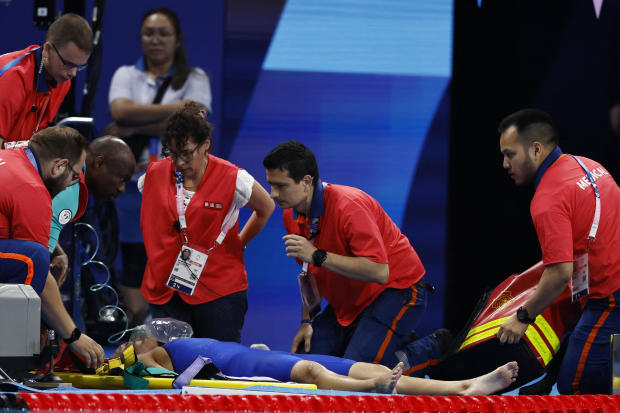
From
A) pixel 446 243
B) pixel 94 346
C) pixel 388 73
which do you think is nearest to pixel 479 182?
pixel 446 243

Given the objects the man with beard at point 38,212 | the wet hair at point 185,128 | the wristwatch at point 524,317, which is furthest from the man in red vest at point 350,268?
the man with beard at point 38,212

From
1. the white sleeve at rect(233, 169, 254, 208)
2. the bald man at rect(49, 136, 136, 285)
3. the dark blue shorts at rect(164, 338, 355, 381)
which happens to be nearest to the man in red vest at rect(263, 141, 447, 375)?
the white sleeve at rect(233, 169, 254, 208)

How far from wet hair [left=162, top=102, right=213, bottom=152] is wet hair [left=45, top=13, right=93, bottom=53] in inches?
22.0

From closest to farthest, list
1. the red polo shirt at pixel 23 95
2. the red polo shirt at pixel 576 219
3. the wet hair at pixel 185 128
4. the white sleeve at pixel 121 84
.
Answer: the red polo shirt at pixel 576 219
the red polo shirt at pixel 23 95
the wet hair at pixel 185 128
the white sleeve at pixel 121 84

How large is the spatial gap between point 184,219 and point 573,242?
189 cm

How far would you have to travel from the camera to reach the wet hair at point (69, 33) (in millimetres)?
4293

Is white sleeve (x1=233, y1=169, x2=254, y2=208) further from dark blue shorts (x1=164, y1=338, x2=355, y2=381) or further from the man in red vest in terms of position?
dark blue shorts (x1=164, y1=338, x2=355, y2=381)

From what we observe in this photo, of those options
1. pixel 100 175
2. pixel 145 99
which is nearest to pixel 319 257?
pixel 100 175

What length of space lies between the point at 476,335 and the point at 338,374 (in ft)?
3.21

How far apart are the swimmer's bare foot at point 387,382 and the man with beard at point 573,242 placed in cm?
84

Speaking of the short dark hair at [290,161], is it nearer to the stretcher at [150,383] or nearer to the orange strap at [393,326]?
the orange strap at [393,326]

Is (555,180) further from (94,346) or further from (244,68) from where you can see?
(244,68)

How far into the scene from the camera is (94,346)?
12.5ft

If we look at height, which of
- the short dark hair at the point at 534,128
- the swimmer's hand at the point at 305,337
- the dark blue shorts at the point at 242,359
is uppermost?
the short dark hair at the point at 534,128
